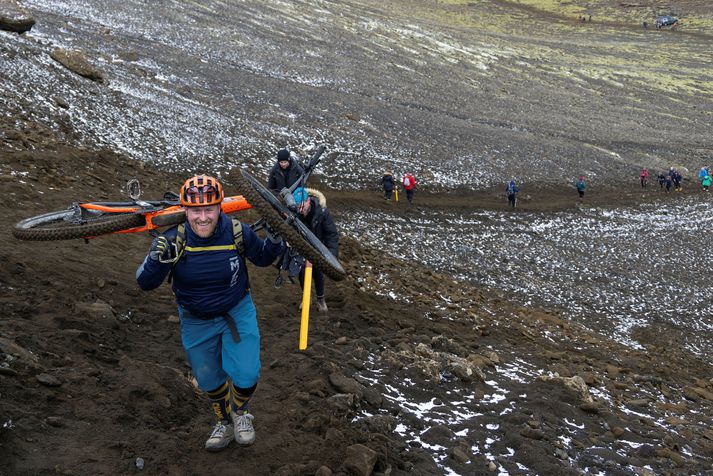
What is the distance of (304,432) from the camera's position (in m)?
6.46

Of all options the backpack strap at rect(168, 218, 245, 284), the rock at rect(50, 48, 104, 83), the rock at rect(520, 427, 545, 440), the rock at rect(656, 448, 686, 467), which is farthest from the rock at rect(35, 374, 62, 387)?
the rock at rect(50, 48, 104, 83)

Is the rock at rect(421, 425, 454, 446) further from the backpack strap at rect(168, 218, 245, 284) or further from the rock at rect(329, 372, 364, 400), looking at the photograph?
the backpack strap at rect(168, 218, 245, 284)

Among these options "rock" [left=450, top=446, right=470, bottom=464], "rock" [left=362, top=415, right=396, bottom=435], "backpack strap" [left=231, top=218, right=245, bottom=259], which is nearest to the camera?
"backpack strap" [left=231, top=218, right=245, bottom=259]

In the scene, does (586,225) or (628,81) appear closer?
(586,225)

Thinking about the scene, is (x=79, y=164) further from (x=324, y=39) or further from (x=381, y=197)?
(x=324, y=39)

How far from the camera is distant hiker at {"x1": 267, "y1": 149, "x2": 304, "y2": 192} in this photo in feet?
37.2

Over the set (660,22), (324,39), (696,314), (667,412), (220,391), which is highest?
(660,22)

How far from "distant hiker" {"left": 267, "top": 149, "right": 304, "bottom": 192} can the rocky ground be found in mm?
2266

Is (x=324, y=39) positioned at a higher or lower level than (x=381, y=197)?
higher

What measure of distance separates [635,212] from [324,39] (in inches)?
1278

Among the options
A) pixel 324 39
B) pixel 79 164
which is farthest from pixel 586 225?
pixel 324 39

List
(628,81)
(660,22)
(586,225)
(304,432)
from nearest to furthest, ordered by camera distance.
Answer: (304,432) → (586,225) → (628,81) → (660,22)

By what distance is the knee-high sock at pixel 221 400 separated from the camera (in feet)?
19.7

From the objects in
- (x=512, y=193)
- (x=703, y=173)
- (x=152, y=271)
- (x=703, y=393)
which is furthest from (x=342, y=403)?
(x=703, y=173)
